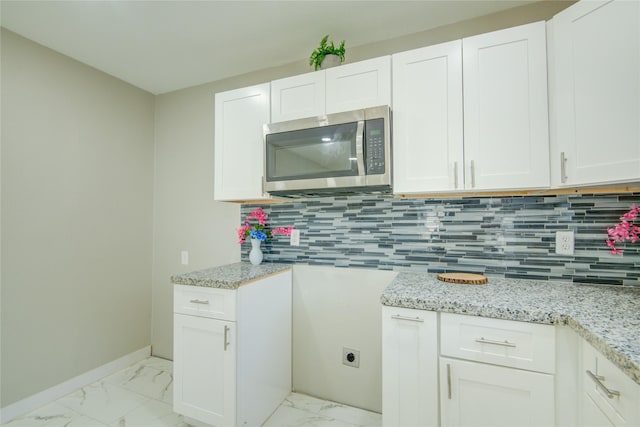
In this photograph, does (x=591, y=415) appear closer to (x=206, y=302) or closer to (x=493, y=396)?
(x=493, y=396)

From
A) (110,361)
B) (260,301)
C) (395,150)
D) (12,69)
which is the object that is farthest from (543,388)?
(12,69)

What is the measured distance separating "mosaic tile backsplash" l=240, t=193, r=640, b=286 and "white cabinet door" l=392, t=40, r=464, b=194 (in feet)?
1.10

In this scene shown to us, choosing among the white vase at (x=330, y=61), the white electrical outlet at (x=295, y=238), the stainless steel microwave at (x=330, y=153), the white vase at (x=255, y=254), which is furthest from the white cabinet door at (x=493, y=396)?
the white vase at (x=330, y=61)

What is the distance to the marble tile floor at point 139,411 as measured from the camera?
5.88ft

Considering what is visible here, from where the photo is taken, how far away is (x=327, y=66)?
1.80 m

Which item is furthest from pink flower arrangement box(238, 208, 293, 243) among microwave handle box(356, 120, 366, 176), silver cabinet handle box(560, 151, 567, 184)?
silver cabinet handle box(560, 151, 567, 184)

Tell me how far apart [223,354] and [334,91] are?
5.15 ft

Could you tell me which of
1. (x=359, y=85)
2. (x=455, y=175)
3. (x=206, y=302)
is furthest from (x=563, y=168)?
(x=206, y=302)

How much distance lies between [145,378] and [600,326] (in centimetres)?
278

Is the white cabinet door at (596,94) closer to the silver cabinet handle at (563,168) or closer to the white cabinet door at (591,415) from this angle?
the silver cabinet handle at (563,168)

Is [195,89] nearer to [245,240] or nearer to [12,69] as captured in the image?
[12,69]

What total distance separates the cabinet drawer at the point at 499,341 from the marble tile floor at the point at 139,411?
1.00m

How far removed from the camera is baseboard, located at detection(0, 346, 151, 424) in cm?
182

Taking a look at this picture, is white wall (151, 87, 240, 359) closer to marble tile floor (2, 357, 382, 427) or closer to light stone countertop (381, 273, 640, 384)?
marble tile floor (2, 357, 382, 427)
